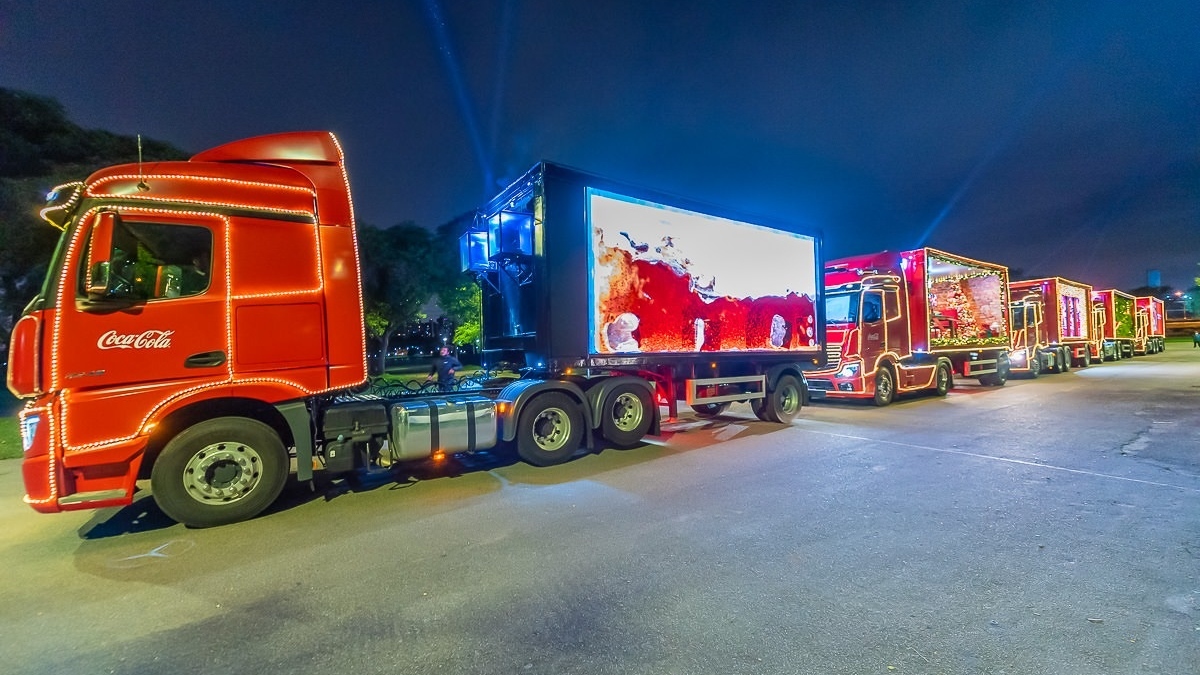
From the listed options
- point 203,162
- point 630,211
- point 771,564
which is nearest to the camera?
point 771,564

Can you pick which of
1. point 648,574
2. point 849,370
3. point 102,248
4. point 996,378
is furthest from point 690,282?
point 996,378

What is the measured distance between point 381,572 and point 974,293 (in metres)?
19.7

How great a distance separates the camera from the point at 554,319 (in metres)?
6.82

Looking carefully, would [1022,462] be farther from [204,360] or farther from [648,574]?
[204,360]

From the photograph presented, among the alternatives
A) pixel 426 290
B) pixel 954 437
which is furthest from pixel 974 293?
pixel 426 290

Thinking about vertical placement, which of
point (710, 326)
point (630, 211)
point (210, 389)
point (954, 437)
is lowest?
point (954, 437)

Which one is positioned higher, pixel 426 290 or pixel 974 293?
pixel 426 290

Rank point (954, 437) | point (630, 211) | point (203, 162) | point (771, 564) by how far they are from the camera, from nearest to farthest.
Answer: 1. point (771, 564)
2. point (203, 162)
3. point (630, 211)
4. point (954, 437)

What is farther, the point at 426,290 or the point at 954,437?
the point at 426,290

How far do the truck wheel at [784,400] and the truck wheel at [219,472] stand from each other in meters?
7.93

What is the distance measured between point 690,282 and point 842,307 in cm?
630

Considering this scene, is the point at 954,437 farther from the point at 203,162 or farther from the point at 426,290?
the point at 426,290

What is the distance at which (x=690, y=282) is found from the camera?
8.29 m

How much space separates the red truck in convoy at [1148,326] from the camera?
119 ft
